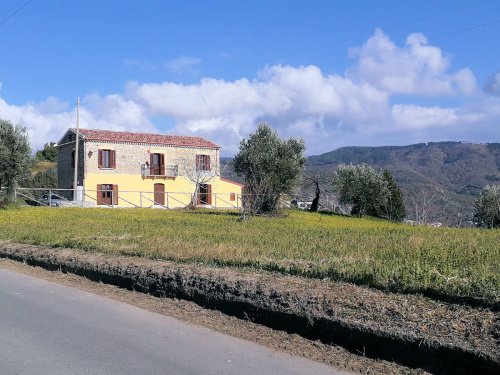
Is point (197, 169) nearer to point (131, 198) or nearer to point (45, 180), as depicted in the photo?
point (131, 198)

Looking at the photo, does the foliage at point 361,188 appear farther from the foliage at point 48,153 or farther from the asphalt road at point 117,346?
the foliage at point 48,153

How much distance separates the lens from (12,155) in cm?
4072

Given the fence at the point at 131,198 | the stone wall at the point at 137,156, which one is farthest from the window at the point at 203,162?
the fence at the point at 131,198

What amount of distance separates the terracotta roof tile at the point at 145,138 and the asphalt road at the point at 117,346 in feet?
146

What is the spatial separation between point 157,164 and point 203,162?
5106 millimetres

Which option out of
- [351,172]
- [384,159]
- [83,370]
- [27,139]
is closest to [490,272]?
[83,370]

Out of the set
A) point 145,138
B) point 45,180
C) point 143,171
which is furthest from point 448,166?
point 143,171

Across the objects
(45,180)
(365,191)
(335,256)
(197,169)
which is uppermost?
(197,169)

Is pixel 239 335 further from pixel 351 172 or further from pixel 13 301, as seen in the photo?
pixel 351 172

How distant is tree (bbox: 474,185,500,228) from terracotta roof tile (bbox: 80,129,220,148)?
27.1m

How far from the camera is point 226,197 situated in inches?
2306

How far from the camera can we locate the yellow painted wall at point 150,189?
51.4 meters

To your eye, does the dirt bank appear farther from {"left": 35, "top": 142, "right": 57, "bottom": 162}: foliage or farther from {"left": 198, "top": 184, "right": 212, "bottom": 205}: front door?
{"left": 35, "top": 142, "right": 57, "bottom": 162}: foliage

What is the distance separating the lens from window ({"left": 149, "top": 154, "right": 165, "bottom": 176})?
55.2 meters
